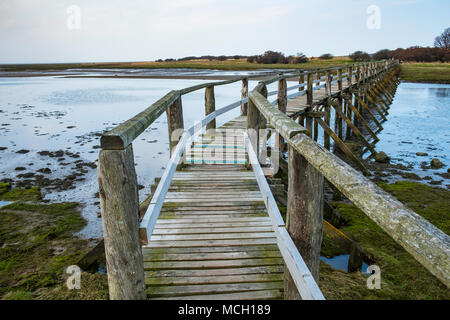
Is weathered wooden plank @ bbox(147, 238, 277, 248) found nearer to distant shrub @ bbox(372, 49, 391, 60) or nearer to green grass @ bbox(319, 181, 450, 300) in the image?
green grass @ bbox(319, 181, 450, 300)

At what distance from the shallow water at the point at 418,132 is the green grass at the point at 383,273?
5.10 m

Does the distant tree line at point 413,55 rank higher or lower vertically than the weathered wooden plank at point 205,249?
higher

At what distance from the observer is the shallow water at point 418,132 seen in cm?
1414

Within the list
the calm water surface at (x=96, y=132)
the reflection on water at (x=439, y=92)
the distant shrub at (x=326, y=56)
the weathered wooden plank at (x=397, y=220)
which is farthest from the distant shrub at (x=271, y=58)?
the weathered wooden plank at (x=397, y=220)

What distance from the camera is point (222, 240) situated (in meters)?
3.25

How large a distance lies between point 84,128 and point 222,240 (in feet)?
64.4

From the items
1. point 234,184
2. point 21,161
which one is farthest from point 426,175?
point 21,161

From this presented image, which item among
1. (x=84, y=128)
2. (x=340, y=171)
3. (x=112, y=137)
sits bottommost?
(x=84, y=128)

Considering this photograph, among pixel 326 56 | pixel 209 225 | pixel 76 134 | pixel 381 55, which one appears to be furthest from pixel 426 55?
pixel 209 225

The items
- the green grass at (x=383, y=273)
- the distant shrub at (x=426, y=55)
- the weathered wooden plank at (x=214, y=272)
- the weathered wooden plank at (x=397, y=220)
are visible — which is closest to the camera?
the weathered wooden plank at (x=397, y=220)

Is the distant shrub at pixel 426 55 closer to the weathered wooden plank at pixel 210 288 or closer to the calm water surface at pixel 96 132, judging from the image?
the calm water surface at pixel 96 132

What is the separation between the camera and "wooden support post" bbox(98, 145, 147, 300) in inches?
68.6
